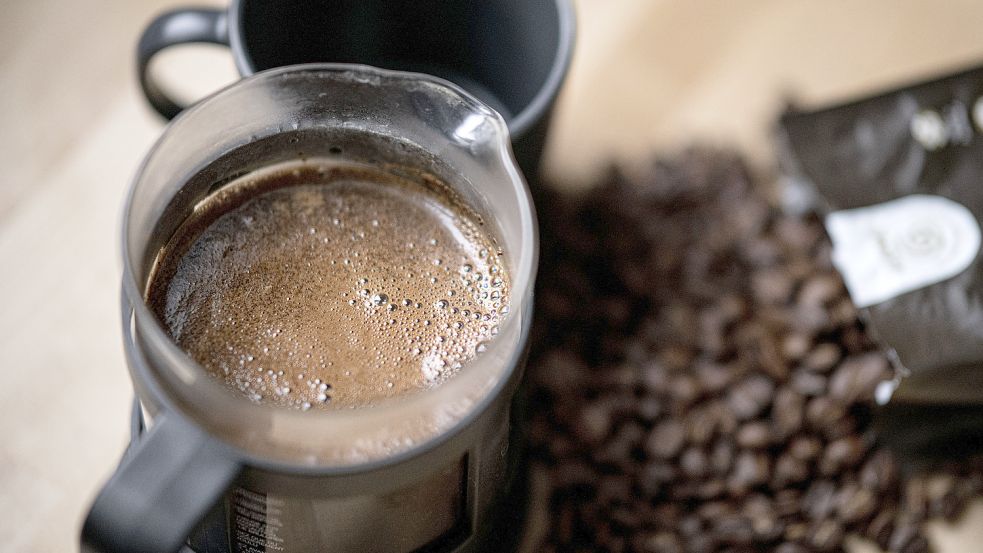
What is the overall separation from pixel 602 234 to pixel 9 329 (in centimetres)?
50

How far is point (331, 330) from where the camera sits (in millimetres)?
518

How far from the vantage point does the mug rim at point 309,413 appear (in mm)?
433

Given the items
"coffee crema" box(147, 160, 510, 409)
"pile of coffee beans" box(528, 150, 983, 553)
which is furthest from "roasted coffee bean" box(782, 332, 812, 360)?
"coffee crema" box(147, 160, 510, 409)

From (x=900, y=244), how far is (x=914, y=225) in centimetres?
2

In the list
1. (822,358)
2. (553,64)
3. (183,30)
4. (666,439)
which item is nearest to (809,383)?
(822,358)

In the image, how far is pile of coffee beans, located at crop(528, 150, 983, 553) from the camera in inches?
31.4

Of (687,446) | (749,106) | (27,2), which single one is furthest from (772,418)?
(27,2)

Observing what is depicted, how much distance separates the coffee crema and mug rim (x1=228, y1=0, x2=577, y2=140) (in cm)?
10

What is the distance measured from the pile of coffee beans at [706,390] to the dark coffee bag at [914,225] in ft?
0.11

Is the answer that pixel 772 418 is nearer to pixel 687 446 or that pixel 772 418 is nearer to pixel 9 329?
pixel 687 446

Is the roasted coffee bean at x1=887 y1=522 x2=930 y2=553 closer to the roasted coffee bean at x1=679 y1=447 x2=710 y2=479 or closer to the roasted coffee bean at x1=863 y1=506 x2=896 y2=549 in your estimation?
the roasted coffee bean at x1=863 y1=506 x2=896 y2=549

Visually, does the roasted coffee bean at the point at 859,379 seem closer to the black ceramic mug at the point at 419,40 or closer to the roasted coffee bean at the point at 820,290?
the roasted coffee bean at the point at 820,290

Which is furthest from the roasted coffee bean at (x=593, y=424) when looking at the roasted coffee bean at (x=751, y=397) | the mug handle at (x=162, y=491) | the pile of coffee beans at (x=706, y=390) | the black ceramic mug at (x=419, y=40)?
the mug handle at (x=162, y=491)

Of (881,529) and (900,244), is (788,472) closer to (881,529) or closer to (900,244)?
(881,529)
